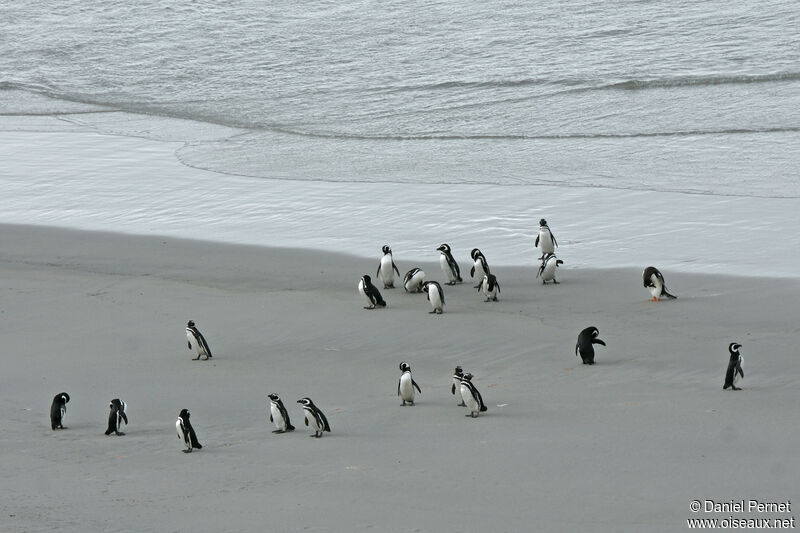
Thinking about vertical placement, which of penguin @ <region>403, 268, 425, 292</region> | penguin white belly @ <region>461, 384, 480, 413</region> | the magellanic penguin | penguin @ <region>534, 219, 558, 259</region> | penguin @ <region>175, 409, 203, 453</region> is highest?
penguin @ <region>534, 219, 558, 259</region>

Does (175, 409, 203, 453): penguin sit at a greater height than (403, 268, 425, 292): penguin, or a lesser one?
lesser

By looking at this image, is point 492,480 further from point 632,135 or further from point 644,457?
point 632,135

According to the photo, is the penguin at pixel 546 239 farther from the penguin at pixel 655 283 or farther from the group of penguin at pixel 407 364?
the penguin at pixel 655 283

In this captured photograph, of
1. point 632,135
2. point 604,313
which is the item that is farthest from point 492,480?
point 632,135

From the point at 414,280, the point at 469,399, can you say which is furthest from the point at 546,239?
the point at 469,399

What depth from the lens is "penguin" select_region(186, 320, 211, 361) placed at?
415 inches

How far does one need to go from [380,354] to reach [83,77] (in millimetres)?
22978

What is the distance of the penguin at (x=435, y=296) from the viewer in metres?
11.6

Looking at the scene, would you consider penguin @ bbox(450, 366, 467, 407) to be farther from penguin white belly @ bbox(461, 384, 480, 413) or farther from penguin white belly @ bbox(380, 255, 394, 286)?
penguin white belly @ bbox(380, 255, 394, 286)

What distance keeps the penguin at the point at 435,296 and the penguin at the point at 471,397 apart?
286 centimetres

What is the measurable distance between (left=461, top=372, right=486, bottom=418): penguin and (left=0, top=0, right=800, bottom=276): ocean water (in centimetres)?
478

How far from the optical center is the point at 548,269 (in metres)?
12.4

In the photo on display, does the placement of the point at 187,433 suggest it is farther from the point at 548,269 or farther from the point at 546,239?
the point at 546,239

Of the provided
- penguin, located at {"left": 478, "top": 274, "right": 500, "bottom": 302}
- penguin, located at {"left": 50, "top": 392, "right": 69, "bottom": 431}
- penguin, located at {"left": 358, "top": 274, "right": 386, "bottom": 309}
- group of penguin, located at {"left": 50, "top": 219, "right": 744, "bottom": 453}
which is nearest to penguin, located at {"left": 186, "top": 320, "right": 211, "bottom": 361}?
group of penguin, located at {"left": 50, "top": 219, "right": 744, "bottom": 453}
